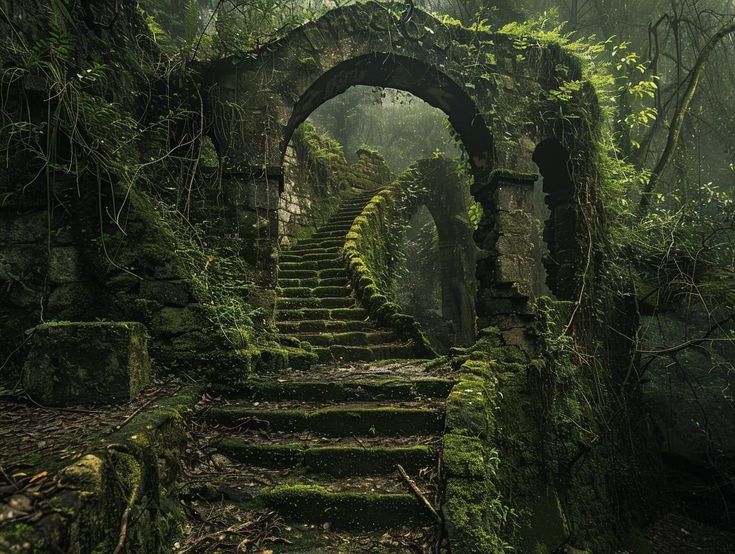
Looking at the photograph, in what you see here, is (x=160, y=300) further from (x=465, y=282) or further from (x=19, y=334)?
(x=465, y=282)

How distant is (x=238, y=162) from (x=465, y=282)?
9847 millimetres

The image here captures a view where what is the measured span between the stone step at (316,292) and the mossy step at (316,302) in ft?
0.63

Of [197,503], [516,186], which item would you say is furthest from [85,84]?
[516,186]

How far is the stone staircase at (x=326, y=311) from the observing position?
6613 mm

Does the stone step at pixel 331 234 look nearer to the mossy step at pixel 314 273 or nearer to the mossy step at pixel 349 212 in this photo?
the mossy step at pixel 349 212

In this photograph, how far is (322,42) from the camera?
5812mm

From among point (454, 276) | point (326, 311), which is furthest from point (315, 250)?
point (454, 276)

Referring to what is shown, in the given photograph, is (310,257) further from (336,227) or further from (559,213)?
(559,213)

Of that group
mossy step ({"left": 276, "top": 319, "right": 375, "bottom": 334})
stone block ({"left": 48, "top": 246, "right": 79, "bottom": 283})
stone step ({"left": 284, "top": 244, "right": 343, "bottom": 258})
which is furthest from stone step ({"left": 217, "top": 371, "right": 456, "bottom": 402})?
stone step ({"left": 284, "top": 244, "right": 343, "bottom": 258})

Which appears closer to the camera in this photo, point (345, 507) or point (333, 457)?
point (345, 507)

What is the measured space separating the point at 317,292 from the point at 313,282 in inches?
16.2

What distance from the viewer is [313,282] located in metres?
8.59

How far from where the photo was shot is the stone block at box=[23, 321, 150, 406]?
2.84 meters

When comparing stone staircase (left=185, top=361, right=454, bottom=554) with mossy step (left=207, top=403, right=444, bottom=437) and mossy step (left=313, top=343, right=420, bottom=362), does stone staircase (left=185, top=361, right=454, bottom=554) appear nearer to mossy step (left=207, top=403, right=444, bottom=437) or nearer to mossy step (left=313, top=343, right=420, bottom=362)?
mossy step (left=207, top=403, right=444, bottom=437)
